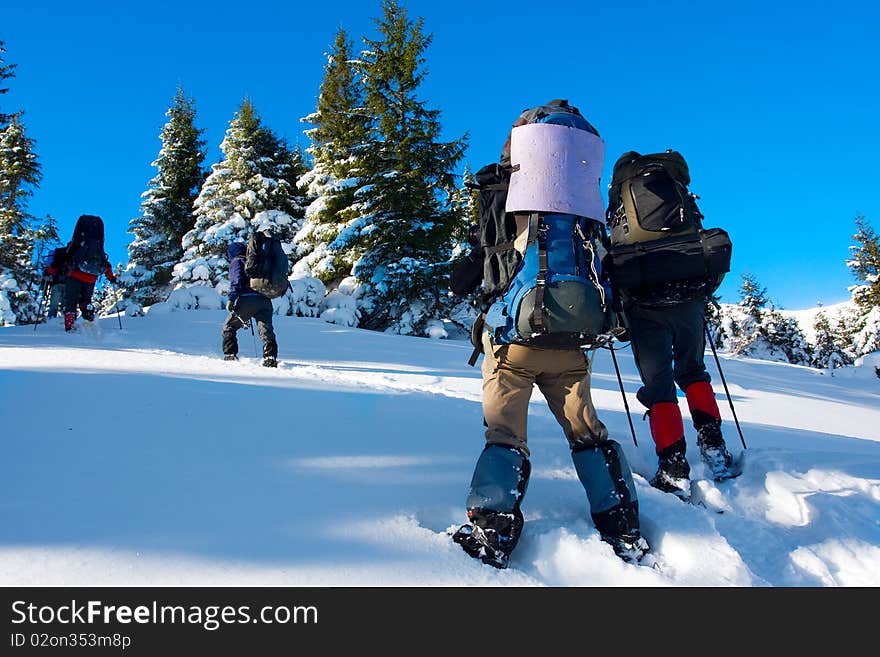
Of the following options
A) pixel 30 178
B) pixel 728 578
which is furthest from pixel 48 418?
pixel 30 178

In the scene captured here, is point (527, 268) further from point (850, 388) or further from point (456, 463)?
point (850, 388)

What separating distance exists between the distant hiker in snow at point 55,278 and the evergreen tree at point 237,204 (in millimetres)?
8885

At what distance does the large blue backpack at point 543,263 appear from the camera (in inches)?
86.2

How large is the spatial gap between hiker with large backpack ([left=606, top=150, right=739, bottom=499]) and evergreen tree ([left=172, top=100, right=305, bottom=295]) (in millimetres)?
19190

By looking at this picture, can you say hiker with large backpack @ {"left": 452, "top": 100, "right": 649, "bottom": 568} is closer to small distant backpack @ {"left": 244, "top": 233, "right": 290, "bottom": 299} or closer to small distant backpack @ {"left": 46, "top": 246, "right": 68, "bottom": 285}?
small distant backpack @ {"left": 244, "top": 233, "right": 290, "bottom": 299}

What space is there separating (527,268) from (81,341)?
30.1 feet

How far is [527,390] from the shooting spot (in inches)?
92.9

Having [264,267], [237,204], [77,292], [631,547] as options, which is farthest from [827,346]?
[77,292]

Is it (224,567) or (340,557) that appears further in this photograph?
(340,557)

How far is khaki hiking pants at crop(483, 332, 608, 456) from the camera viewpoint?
2.30 metres

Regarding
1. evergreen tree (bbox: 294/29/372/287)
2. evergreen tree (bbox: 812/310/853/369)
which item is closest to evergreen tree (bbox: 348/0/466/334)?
evergreen tree (bbox: 294/29/372/287)

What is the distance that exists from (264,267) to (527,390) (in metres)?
5.82
